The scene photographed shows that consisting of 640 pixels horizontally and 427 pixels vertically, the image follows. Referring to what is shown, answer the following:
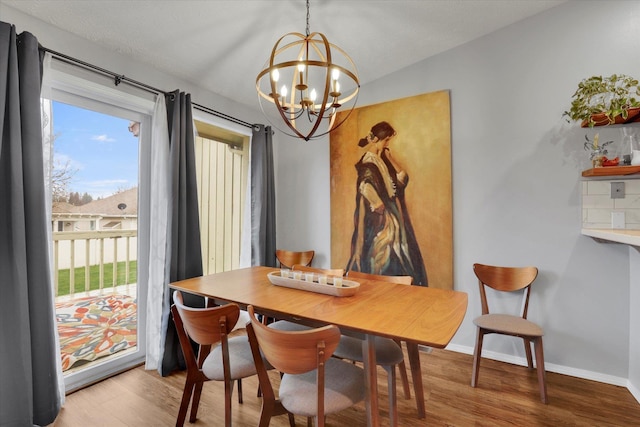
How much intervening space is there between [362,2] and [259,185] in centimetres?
211

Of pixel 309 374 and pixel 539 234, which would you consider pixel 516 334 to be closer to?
pixel 539 234

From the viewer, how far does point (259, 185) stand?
3.66 meters

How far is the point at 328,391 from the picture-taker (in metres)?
1.45

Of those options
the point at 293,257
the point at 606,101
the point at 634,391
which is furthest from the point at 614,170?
the point at 293,257

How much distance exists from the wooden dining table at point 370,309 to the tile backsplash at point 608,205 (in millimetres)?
1461

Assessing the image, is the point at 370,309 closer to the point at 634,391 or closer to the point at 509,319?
the point at 509,319

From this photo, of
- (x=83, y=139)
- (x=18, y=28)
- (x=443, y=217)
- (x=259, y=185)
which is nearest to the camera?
(x=18, y=28)

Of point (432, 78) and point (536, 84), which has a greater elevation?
point (432, 78)

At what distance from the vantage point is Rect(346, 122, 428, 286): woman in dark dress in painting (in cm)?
311

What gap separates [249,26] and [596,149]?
2.78 m

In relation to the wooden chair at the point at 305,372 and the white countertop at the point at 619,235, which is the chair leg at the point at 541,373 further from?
the wooden chair at the point at 305,372

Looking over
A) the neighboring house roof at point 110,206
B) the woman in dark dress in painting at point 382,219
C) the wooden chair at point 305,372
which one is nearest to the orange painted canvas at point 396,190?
the woman in dark dress in painting at point 382,219

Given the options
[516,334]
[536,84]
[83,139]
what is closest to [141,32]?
[83,139]

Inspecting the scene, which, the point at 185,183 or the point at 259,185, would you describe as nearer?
the point at 185,183
